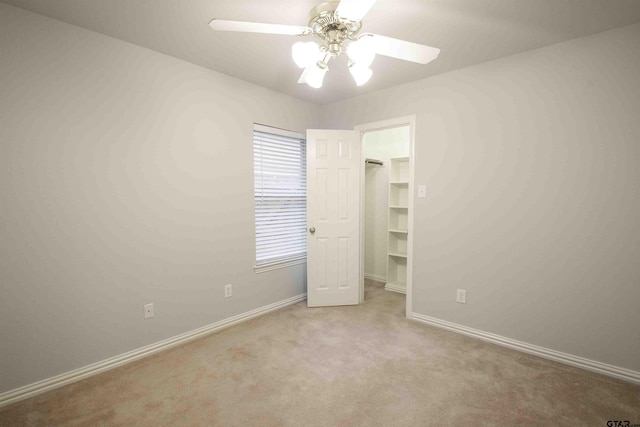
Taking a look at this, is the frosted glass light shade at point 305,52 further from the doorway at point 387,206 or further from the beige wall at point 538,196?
the doorway at point 387,206

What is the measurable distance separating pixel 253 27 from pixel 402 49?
0.76m

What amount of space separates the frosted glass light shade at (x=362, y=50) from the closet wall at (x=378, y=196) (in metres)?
2.85

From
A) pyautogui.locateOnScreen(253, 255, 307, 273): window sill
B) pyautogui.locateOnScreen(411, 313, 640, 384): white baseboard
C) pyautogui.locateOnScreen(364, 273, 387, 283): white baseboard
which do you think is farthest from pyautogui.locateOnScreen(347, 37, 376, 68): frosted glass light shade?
pyautogui.locateOnScreen(364, 273, 387, 283): white baseboard

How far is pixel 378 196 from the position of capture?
451 centimetres

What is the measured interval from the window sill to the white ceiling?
1.97 metres

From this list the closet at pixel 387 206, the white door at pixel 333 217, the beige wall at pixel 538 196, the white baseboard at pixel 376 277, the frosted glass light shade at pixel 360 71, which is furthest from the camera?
the white baseboard at pixel 376 277

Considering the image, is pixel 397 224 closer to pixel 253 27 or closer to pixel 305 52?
pixel 305 52

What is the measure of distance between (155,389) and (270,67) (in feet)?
8.61

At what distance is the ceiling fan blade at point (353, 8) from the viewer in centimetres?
116

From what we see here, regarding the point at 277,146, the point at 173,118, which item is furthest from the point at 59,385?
the point at 277,146

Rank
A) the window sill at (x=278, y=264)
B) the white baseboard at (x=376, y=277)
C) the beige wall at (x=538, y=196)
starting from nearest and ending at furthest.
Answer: the beige wall at (x=538, y=196) < the window sill at (x=278, y=264) < the white baseboard at (x=376, y=277)

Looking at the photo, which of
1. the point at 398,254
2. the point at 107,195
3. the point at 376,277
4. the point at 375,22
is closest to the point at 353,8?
the point at 375,22

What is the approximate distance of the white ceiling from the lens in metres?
1.80

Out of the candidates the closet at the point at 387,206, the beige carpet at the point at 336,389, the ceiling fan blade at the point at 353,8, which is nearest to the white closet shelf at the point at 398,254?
the closet at the point at 387,206
